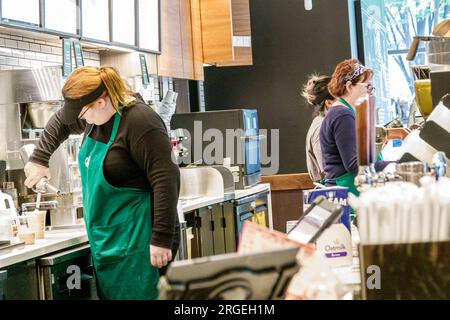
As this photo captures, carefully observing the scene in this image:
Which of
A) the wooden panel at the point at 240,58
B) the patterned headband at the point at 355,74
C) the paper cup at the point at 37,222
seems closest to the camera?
the paper cup at the point at 37,222

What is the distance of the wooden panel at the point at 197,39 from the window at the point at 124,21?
1299mm

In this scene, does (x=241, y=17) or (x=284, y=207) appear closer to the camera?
(x=241, y=17)

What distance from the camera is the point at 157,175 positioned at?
3.00m

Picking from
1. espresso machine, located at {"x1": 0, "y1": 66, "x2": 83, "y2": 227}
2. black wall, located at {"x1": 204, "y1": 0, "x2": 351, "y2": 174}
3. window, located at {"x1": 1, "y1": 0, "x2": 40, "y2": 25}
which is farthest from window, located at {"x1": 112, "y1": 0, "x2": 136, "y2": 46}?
black wall, located at {"x1": 204, "y1": 0, "x2": 351, "y2": 174}

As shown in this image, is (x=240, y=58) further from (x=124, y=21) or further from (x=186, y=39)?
(x=124, y=21)

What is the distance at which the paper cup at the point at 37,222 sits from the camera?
11.3 feet

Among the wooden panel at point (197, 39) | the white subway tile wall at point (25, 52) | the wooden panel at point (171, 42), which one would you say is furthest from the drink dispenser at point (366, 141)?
the wooden panel at point (197, 39)

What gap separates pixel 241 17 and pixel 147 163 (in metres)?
4.40

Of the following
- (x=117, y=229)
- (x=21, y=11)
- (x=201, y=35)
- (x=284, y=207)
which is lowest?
(x=284, y=207)

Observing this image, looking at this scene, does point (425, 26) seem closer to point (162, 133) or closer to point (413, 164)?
point (162, 133)

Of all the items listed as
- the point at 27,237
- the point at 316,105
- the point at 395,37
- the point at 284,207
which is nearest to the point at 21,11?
the point at 27,237

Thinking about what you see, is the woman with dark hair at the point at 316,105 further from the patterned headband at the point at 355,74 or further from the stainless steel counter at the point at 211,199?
the patterned headband at the point at 355,74

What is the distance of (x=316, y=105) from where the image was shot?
16.9 ft

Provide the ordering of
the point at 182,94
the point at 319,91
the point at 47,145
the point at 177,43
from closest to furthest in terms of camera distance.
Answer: the point at 47,145, the point at 319,91, the point at 177,43, the point at 182,94
